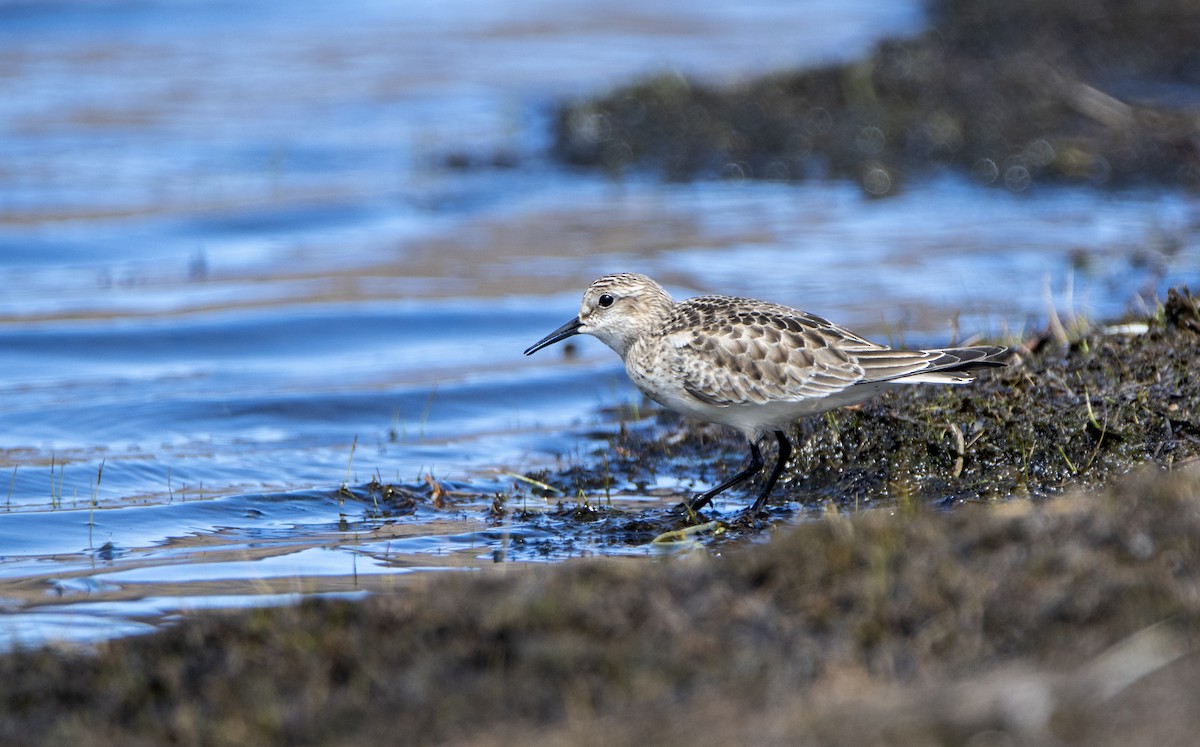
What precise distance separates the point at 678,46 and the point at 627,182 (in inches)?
322

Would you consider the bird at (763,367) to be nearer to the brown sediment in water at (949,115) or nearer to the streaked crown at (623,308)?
the streaked crown at (623,308)

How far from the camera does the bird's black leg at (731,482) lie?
7.44 meters

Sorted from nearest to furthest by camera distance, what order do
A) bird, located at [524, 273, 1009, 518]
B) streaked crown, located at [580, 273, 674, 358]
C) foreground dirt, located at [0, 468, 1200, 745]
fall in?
foreground dirt, located at [0, 468, 1200, 745] → bird, located at [524, 273, 1009, 518] → streaked crown, located at [580, 273, 674, 358]

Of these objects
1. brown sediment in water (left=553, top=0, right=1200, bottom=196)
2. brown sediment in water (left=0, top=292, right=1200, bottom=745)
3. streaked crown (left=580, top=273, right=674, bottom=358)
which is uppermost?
brown sediment in water (left=553, top=0, right=1200, bottom=196)

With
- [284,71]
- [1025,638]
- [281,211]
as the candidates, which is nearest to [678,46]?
[284,71]

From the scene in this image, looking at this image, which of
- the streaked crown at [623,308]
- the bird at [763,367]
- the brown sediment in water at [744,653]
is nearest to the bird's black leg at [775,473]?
the bird at [763,367]

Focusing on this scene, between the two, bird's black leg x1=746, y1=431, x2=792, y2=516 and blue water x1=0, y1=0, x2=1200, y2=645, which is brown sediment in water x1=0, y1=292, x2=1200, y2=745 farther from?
bird's black leg x1=746, y1=431, x2=792, y2=516

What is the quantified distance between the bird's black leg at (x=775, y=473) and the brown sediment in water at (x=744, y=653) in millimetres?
1961

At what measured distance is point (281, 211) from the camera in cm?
1608

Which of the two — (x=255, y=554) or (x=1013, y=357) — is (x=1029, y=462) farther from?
(x=255, y=554)

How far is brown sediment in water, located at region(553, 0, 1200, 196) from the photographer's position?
15570mm

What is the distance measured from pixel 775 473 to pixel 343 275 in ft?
25.1

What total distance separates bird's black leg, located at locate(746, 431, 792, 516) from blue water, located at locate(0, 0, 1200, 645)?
743 millimetres

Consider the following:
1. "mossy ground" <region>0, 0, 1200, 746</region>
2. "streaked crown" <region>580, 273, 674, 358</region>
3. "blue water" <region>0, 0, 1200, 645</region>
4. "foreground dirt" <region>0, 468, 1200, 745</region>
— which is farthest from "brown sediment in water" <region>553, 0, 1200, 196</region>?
"foreground dirt" <region>0, 468, 1200, 745</region>
